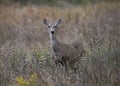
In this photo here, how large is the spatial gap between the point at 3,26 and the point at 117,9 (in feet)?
11.3

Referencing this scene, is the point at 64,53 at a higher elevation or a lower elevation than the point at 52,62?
higher

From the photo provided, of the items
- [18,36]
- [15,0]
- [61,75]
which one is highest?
[15,0]

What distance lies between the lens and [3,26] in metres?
16.5

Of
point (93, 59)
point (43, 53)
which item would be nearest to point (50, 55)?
point (43, 53)

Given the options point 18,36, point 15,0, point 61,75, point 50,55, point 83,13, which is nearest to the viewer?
point 61,75

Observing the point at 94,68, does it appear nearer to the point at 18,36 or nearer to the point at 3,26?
the point at 18,36

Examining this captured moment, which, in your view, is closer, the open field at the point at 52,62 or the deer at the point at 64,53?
the open field at the point at 52,62

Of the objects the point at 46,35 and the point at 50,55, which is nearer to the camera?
the point at 50,55

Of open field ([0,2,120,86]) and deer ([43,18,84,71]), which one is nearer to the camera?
open field ([0,2,120,86])

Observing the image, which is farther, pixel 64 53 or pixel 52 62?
pixel 64 53

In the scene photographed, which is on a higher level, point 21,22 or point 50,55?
point 21,22

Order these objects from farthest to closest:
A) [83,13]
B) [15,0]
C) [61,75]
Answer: [15,0] → [83,13] → [61,75]

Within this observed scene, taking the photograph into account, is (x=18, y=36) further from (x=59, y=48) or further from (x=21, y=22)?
(x=59, y=48)

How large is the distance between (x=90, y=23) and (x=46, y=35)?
129 centimetres
